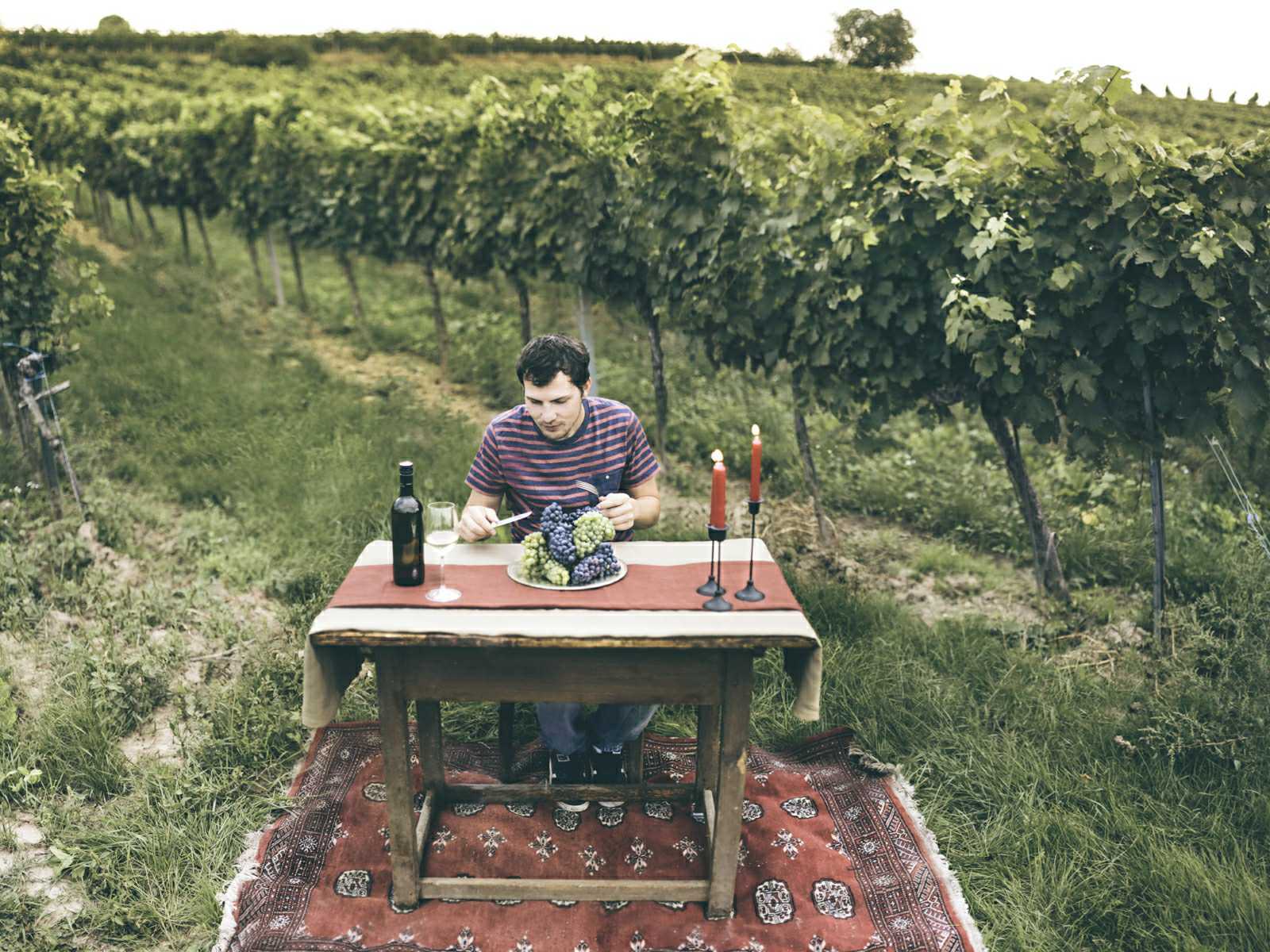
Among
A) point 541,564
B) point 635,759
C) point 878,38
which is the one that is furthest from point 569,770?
point 878,38

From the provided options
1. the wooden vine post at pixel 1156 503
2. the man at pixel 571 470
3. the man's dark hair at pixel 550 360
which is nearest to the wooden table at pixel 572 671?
the man at pixel 571 470

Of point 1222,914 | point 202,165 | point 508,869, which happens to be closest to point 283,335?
point 202,165

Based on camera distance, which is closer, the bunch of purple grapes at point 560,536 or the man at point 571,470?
the bunch of purple grapes at point 560,536

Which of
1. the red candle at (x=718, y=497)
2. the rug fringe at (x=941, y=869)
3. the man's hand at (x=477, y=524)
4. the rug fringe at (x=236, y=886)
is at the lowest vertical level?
the rug fringe at (x=236, y=886)

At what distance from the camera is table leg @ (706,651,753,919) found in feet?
8.75

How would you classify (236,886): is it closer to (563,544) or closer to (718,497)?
(563,544)

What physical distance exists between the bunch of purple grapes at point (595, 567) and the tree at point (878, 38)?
10445 mm

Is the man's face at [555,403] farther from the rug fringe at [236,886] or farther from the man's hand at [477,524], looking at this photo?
the rug fringe at [236,886]

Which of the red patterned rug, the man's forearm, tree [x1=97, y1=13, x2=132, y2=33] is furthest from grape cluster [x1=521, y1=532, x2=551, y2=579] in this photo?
tree [x1=97, y1=13, x2=132, y2=33]

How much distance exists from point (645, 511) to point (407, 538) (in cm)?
93

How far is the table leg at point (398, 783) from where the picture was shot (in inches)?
104

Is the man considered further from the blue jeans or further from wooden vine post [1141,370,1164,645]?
wooden vine post [1141,370,1164,645]

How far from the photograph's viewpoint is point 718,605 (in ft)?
8.64

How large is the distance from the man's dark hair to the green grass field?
5.68 feet
